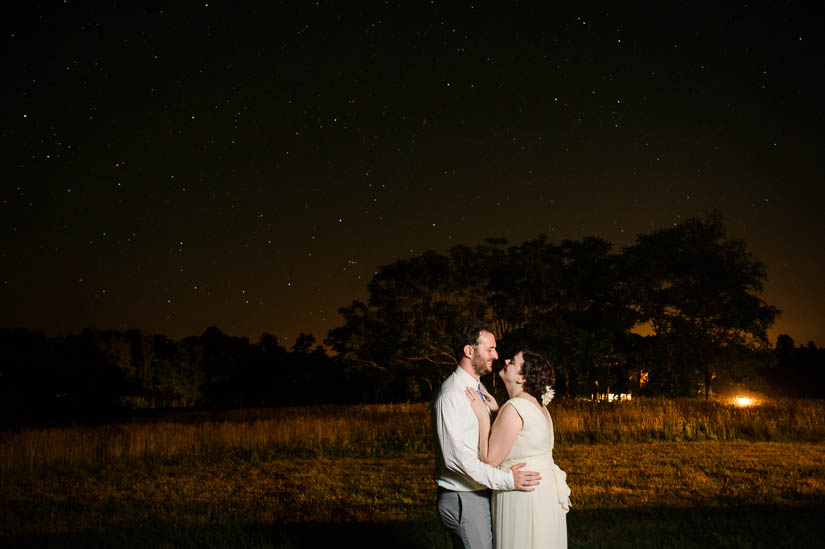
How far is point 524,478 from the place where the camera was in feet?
12.9

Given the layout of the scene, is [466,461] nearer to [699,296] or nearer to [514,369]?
[514,369]

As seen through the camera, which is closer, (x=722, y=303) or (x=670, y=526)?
(x=670, y=526)

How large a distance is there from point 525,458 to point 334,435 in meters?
12.0

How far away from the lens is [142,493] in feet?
32.1

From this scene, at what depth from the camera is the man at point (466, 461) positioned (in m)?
3.80

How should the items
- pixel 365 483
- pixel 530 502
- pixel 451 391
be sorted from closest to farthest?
pixel 451 391, pixel 530 502, pixel 365 483

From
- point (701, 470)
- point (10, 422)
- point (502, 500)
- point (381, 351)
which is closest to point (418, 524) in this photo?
point (502, 500)

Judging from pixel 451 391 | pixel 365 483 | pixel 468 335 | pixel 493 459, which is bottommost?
pixel 365 483

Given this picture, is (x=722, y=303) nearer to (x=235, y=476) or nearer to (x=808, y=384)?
(x=235, y=476)

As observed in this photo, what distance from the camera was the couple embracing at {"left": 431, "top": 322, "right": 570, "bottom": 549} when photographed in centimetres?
383

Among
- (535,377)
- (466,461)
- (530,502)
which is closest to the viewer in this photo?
(466,461)

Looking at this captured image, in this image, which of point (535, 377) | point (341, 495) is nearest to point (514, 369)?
point (535, 377)

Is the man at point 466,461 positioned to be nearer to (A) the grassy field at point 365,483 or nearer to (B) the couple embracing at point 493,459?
(B) the couple embracing at point 493,459

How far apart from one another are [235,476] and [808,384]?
74.4 metres
